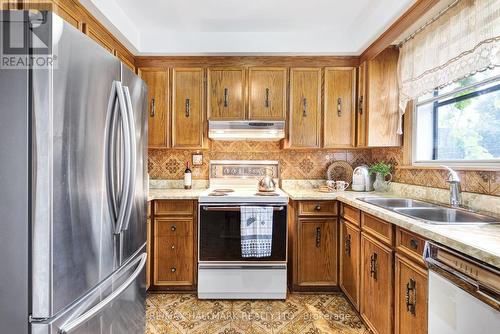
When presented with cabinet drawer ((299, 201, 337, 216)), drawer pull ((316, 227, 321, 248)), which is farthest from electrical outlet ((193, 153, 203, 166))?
drawer pull ((316, 227, 321, 248))

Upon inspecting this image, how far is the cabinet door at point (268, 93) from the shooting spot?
281 centimetres

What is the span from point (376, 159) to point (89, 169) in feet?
9.27

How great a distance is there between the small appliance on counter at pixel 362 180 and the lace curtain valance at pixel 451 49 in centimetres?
68

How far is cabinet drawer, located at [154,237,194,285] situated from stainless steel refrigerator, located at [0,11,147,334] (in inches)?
51.0

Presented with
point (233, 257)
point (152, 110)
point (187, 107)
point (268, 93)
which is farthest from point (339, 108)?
point (152, 110)

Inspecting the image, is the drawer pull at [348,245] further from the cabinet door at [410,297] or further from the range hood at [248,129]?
the range hood at [248,129]

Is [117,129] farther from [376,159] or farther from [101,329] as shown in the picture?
[376,159]

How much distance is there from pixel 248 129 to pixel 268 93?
439mm

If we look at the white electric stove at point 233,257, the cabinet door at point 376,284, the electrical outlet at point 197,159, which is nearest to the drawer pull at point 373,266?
the cabinet door at point 376,284

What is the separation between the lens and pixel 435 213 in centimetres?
186

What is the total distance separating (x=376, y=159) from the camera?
3.04 meters

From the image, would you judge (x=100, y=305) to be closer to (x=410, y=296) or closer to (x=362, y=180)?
(x=410, y=296)

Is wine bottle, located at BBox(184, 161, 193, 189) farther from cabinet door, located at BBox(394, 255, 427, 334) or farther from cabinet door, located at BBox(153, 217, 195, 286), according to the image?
cabinet door, located at BBox(394, 255, 427, 334)

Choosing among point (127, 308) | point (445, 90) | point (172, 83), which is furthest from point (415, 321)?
point (172, 83)
